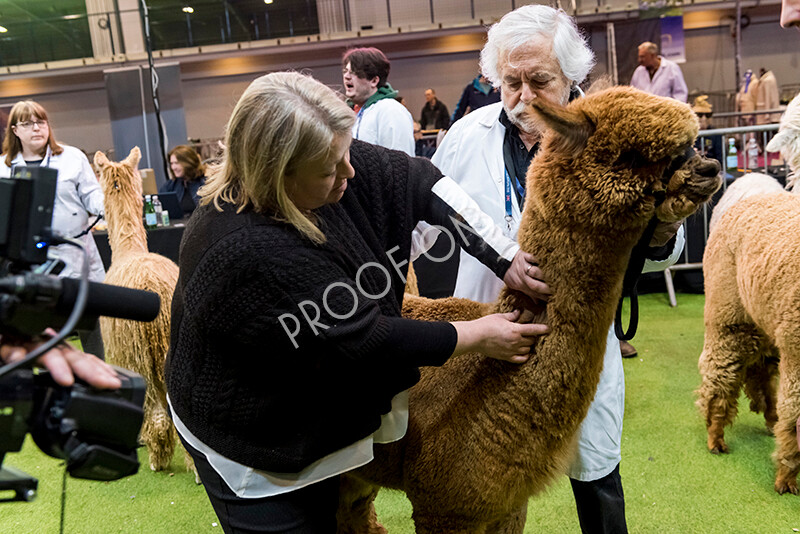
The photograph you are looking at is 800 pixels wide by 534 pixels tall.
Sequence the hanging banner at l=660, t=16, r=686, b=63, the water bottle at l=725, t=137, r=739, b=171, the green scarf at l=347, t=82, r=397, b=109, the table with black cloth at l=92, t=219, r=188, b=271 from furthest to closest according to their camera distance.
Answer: the hanging banner at l=660, t=16, r=686, b=63
the water bottle at l=725, t=137, r=739, b=171
the table with black cloth at l=92, t=219, r=188, b=271
the green scarf at l=347, t=82, r=397, b=109

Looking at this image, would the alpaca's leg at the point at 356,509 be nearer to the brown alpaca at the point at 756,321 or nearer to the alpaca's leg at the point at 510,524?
the alpaca's leg at the point at 510,524

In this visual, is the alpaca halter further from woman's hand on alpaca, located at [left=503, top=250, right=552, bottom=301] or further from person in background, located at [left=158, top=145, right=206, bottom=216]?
person in background, located at [left=158, top=145, right=206, bottom=216]

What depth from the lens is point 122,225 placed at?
364 cm

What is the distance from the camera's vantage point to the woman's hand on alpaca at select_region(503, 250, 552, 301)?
1419mm

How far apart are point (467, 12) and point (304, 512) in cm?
1540

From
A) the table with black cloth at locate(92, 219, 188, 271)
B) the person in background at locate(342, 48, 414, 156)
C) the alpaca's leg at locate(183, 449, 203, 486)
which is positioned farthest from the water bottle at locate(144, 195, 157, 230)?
the alpaca's leg at locate(183, 449, 203, 486)

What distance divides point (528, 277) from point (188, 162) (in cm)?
644

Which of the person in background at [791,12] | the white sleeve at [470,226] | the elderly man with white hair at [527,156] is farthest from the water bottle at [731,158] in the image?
the white sleeve at [470,226]

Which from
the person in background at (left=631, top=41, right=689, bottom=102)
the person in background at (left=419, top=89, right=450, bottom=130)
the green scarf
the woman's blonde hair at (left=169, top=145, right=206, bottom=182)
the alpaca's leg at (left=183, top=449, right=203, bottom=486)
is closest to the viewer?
the alpaca's leg at (left=183, top=449, right=203, bottom=486)

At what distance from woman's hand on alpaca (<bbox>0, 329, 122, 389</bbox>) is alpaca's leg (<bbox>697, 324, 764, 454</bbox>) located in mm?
3203

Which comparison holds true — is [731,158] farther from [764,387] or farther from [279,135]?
[279,135]

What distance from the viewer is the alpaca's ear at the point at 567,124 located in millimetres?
1246

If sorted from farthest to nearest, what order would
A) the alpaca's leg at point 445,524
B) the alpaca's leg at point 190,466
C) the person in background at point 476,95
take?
the person in background at point 476,95
the alpaca's leg at point 190,466
the alpaca's leg at point 445,524

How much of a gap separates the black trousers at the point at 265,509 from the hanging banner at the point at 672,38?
587 inches
